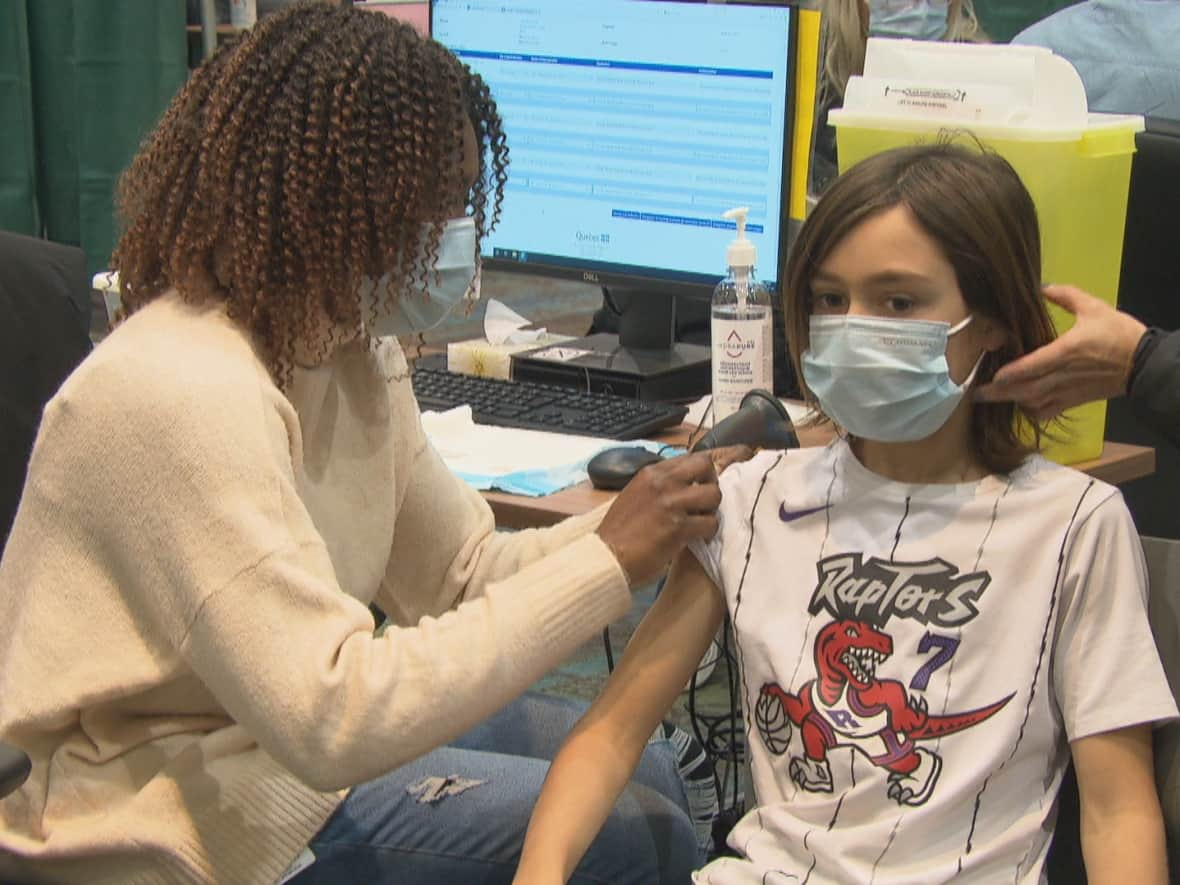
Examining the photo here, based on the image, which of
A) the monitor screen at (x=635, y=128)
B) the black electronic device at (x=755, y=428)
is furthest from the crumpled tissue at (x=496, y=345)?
the black electronic device at (x=755, y=428)

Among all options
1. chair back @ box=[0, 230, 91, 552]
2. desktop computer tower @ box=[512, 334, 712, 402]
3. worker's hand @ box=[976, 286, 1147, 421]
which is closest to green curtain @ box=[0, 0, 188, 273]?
desktop computer tower @ box=[512, 334, 712, 402]

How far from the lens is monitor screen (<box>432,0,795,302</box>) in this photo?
2125mm

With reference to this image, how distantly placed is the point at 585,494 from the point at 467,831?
1.44 ft

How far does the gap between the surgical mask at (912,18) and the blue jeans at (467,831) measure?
2.75 metres

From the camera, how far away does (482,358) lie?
2340 mm

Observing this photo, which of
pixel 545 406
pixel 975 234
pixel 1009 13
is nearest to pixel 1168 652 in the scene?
pixel 975 234

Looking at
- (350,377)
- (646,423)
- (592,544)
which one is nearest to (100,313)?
(646,423)

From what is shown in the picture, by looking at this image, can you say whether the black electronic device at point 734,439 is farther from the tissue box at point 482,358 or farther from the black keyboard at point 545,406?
the tissue box at point 482,358

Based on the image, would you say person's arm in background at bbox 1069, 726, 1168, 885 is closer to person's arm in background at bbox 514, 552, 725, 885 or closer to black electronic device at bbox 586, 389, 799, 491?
person's arm in background at bbox 514, 552, 725, 885

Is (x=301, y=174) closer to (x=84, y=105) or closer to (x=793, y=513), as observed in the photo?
(x=793, y=513)

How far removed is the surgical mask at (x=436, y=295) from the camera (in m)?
1.44

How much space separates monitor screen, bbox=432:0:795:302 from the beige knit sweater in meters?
0.88

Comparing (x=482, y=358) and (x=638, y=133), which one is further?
(x=482, y=358)

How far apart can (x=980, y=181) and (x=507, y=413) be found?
0.85 meters
